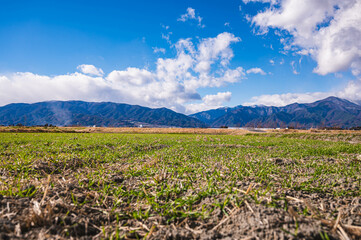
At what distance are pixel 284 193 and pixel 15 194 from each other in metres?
5.73

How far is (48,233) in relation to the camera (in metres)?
2.51

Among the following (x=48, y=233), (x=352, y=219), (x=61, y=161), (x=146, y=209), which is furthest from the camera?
(x=61, y=161)

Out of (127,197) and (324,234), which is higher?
(324,234)

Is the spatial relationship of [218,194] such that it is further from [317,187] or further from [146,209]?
[317,187]

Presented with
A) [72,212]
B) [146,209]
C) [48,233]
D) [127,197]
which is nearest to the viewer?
[48,233]

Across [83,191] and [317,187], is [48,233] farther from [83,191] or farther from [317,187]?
[317,187]

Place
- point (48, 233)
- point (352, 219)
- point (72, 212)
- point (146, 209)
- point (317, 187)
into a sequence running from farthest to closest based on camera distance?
point (317, 187), point (146, 209), point (72, 212), point (352, 219), point (48, 233)

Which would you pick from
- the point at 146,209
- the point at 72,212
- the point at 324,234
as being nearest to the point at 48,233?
the point at 72,212

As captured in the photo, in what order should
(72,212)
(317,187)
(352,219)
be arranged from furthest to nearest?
(317,187) → (72,212) → (352,219)

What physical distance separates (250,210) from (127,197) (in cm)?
269

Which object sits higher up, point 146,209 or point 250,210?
point 250,210

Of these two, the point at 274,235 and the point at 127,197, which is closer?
the point at 274,235

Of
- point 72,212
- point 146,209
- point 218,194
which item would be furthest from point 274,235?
point 72,212

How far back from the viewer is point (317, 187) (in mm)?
4316
